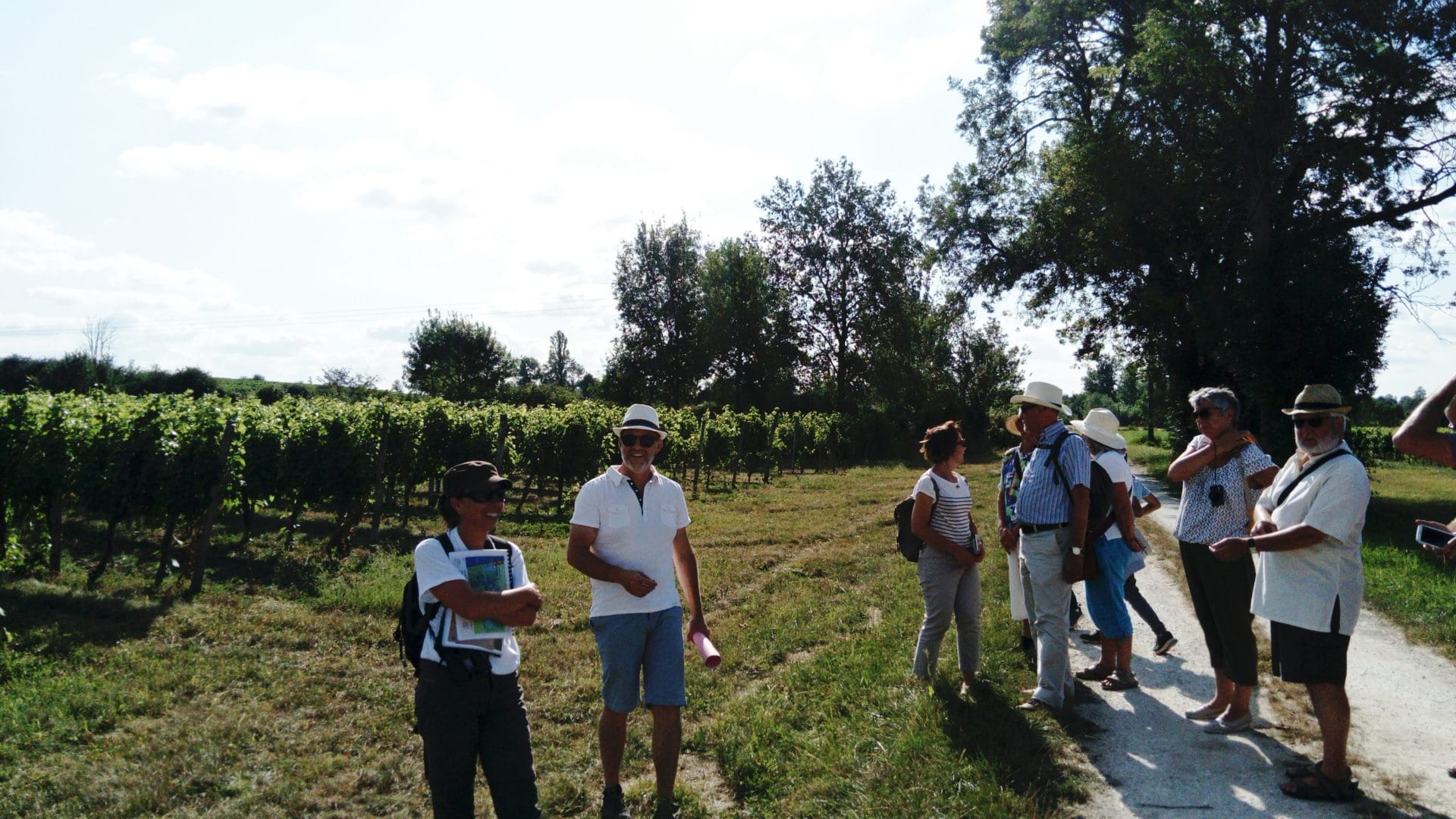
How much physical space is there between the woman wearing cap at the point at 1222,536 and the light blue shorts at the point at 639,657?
2831mm

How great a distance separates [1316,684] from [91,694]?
276 inches

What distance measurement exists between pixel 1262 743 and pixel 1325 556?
1186mm

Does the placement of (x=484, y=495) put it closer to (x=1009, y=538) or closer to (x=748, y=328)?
(x=1009, y=538)

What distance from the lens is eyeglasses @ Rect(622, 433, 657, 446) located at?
13.6 feet

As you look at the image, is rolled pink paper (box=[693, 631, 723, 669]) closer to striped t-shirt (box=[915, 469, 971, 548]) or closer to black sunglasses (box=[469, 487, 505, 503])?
black sunglasses (box=[469, 487, 505, 503])

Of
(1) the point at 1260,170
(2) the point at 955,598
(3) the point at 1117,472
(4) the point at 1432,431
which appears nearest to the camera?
(4) the point at 1432,431

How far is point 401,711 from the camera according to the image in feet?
19.1

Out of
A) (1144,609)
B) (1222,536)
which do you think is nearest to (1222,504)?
(1222,536)

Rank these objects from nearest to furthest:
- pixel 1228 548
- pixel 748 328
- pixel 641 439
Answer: pixel 641 439 < pixel 1228 548 < pixel 748 328

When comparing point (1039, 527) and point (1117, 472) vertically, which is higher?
point (1117, 472)

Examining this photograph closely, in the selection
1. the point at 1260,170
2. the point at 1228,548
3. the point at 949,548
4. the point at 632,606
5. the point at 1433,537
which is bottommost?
the point at 632,606

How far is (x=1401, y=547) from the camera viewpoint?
12.0 meters

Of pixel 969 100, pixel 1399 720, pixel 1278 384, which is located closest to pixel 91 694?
pixel 1399 720

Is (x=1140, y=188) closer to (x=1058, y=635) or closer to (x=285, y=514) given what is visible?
(x=1058, y=635)
